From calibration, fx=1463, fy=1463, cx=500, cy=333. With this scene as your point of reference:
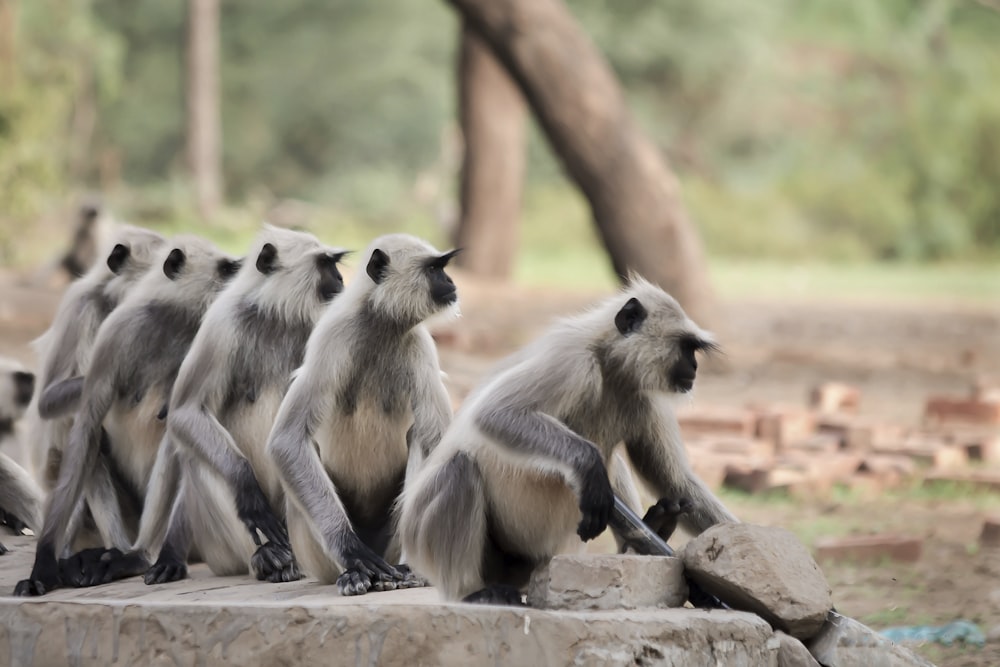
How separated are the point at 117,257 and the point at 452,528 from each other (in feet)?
6.54

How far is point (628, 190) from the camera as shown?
9.67 meters

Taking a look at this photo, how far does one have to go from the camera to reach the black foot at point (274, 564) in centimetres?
403

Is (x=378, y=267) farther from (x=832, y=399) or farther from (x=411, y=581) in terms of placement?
(x=832, y=399)

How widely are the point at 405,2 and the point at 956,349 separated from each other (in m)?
20.0

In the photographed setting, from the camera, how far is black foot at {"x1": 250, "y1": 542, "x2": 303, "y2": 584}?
4031mm

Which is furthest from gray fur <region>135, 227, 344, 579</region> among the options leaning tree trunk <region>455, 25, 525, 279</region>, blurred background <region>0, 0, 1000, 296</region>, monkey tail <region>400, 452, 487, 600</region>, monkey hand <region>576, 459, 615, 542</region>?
blurred background <region>0, 0, 1000, 296</region>

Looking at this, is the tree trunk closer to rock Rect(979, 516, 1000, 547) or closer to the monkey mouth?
rock Rect(979, 516, 1000, 547)

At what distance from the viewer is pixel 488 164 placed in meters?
14.9

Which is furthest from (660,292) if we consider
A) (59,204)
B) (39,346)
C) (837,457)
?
(59,204)

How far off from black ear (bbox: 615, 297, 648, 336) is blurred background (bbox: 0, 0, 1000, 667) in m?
1.44

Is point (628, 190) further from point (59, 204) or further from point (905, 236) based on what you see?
point (905, 236)

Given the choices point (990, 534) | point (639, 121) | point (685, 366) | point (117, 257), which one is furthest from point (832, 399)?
point (639, 121)

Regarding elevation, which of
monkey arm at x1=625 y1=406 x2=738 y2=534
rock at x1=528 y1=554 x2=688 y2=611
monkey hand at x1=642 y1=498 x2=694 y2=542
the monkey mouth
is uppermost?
the monkey mouth

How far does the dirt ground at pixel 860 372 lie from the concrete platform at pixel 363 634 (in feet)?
4.04
